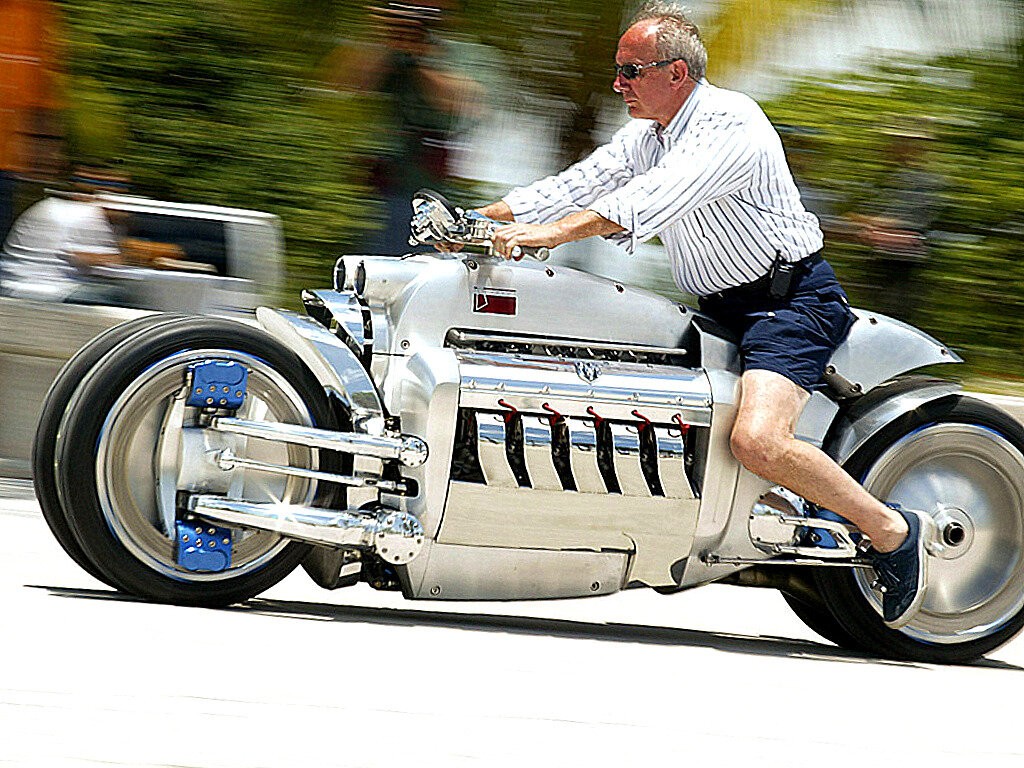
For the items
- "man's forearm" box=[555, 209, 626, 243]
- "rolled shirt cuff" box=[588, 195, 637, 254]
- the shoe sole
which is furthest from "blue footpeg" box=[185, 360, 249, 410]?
the shoe sole

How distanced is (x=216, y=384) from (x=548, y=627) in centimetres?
128

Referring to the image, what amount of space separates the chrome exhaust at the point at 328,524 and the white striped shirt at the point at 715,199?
1.01 metres

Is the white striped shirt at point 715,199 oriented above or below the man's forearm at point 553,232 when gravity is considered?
above

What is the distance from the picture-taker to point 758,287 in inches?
185

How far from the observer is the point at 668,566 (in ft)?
15.1

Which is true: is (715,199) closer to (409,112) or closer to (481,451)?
(481,451)

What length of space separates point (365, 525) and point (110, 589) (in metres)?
0.82

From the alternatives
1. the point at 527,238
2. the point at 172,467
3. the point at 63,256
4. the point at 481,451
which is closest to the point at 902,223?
the point at 63,256

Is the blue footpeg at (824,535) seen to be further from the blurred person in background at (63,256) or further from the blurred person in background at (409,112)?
the blurred person in background at (63,256)

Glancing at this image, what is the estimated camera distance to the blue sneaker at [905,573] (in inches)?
181

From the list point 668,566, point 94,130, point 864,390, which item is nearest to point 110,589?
point 668,566

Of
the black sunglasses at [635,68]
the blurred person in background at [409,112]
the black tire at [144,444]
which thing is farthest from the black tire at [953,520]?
the blurred person in background at [409,112]

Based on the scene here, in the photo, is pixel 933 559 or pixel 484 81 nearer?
pixel 933 559

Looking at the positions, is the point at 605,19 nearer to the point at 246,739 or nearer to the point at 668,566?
the point at 668,566
